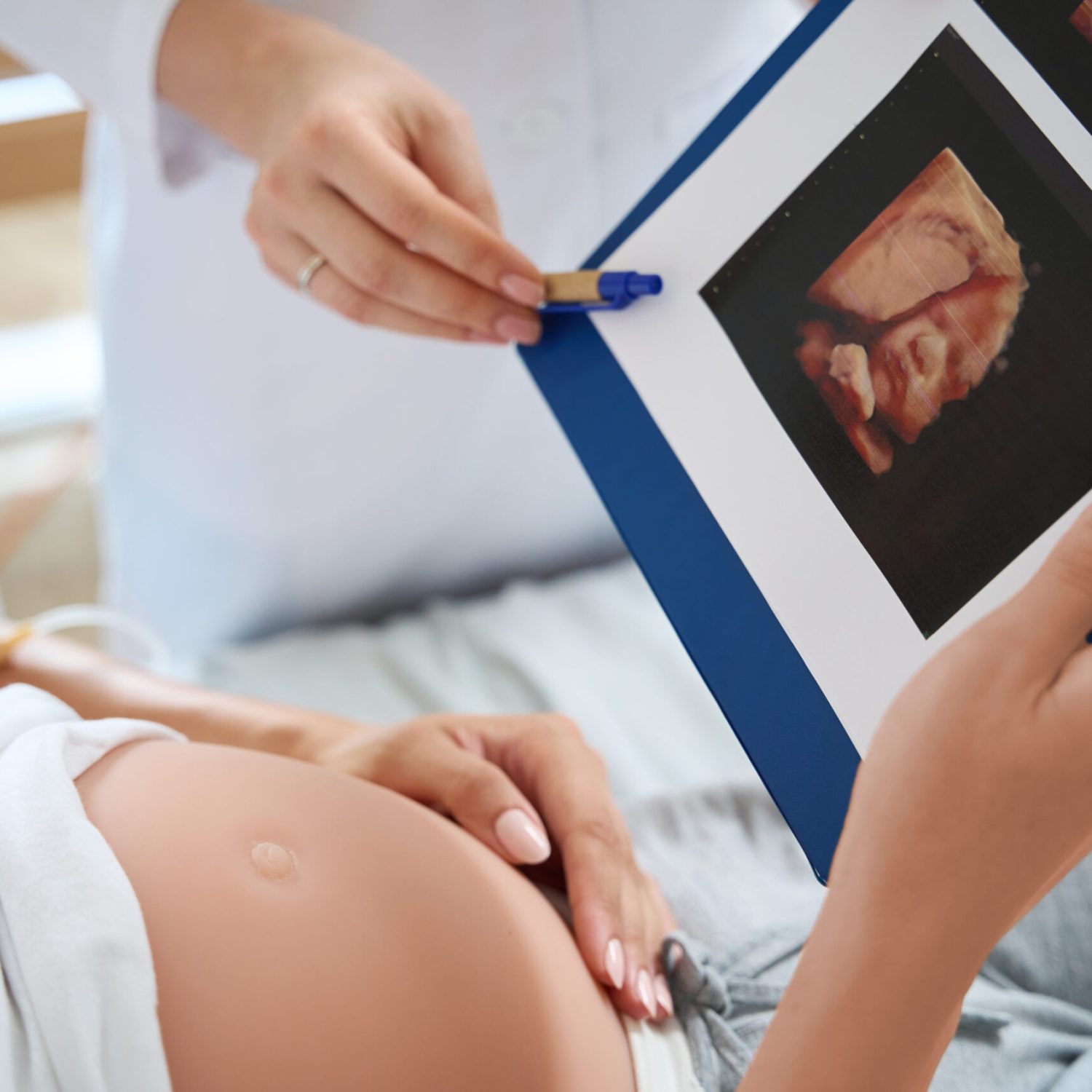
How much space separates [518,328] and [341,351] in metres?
Result: 0.38

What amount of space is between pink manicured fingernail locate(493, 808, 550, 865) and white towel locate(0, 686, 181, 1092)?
188mm

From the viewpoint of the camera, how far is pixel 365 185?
566 millimetres

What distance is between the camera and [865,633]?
1.43ft

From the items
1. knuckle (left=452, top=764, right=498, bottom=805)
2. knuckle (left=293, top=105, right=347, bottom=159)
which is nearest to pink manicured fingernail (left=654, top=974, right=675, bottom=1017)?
knuckle (left=452, top=764, right=498, bottom=805)

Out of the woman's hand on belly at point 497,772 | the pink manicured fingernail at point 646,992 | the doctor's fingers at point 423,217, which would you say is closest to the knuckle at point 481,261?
the doctor's fingers at point 423,217

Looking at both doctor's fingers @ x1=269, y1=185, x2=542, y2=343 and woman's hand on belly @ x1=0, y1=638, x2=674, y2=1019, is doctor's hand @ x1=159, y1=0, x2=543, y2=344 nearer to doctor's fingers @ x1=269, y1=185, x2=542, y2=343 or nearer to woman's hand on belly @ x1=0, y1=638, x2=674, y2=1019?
doctor's fingers @ x1=269, y1=185, x2=542, y2=343

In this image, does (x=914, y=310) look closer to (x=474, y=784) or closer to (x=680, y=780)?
(x=474, y=784)

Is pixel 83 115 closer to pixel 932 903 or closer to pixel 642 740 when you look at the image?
pixel 642 740

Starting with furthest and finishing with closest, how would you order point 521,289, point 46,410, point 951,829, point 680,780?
1. point 46,410
2. point 680,780
3. point 521,289
4. point 951,829

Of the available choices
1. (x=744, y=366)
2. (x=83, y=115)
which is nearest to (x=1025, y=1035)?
(x=744, y=366)

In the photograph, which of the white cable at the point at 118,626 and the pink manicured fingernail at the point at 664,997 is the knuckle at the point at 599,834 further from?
the white cable at the point at 118,626

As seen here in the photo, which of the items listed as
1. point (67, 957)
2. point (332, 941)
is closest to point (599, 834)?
point (332, 941)

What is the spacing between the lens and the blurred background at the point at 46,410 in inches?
62.2

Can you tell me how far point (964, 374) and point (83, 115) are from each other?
1.28 meters
